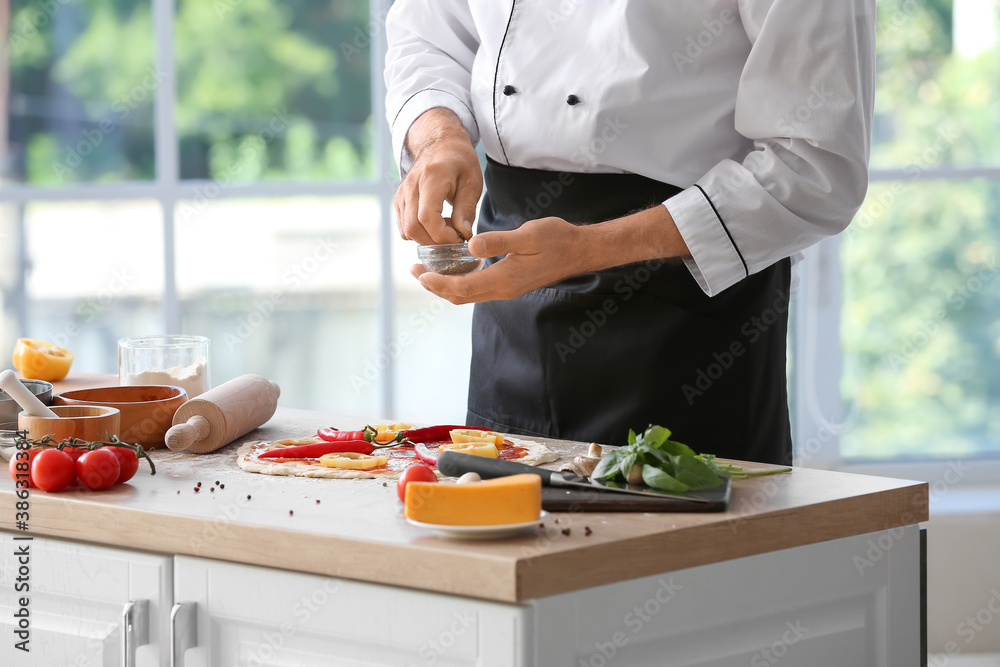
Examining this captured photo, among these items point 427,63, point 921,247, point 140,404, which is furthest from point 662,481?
point 921,247

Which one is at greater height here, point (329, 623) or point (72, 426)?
point (72, 426)

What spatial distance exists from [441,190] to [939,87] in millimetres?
1892

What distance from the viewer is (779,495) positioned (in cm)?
108

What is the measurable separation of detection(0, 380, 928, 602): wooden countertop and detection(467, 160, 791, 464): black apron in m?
0.32

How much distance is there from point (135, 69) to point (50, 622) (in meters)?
2.02

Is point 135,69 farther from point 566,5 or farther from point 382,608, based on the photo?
point 382,608

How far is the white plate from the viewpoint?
0.91 meters

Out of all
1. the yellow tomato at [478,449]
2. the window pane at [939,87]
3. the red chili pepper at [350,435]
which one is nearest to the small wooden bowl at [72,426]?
the red chili pepper at [350,435]

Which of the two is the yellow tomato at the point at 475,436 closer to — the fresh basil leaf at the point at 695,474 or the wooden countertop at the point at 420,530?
the wooden countertop at the point at 420,530

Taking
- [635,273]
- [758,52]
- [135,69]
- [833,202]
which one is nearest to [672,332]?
[635,273]

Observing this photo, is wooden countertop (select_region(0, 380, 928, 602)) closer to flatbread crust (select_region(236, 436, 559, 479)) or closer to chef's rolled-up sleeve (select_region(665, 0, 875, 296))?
flatbread crust (select_region(236, 436, 559, 479))

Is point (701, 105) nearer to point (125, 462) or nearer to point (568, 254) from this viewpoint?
point (568, 254)

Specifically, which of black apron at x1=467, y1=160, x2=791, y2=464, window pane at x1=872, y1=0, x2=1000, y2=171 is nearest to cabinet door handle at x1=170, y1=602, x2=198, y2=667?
black apron at x1=467, y1=160, x2=791, y2=464

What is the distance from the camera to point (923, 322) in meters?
2.88
